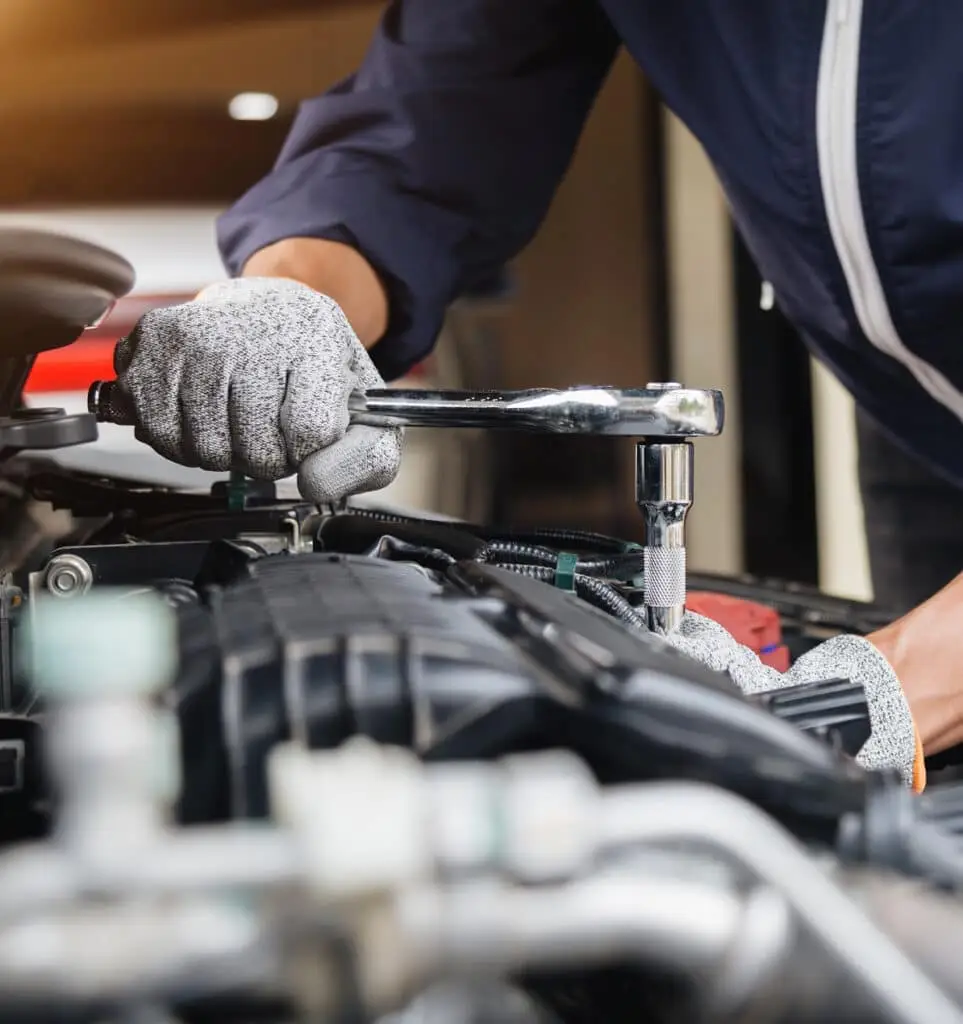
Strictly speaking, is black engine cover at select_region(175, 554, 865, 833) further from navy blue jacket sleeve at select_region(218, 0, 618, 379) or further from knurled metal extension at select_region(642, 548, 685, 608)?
navy blue jacket sleeve at select_region(218, 0, 618, 379)

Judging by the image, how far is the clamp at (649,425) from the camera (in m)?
0.44

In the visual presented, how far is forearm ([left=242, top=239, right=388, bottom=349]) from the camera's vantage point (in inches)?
31.4

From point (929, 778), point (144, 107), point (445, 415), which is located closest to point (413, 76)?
point (445, 415)

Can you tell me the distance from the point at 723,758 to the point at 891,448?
37.3 inches

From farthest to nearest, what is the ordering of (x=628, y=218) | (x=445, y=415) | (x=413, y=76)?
(x=628, y=218) → (x=413, y=76) → (x=445, y=415)

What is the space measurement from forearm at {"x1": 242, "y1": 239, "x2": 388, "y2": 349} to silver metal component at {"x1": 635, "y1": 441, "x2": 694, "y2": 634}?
39 cm

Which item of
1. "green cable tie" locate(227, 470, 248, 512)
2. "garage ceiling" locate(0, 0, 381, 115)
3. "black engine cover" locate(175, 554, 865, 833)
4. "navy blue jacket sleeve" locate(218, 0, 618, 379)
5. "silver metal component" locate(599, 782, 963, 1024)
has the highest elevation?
"garage ceiling" locate(0, 0, 381, 115)

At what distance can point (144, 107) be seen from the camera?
203 cm

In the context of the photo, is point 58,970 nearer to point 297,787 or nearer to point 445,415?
point 297,787

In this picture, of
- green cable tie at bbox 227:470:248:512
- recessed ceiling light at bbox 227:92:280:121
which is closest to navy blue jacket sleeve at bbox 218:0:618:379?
green cable tie at bbox 227:470:248:512

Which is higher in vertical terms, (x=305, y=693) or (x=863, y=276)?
(x=863, y=276)

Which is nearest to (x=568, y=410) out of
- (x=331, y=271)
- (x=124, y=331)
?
(x=124, y=331)

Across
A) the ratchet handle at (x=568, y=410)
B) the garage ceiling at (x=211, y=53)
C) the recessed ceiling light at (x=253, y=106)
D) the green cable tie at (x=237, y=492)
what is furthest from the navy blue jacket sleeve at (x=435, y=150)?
the garage ceiling at (x=211, y=53)

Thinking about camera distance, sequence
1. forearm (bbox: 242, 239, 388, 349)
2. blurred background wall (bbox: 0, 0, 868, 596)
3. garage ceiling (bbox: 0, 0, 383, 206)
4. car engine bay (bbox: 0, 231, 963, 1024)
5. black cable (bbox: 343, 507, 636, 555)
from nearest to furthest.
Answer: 1. car engine bay (bbox: 0, 231, 963, 1024)
2. black cable (bbox: 343, 507, 636, 555)
3. forearm (bbox: 242, 239, 388, 349)
4. garage ceiling (bbox: 0, 0, 383, 206)
5. blurred background wall (bbox: 0, 0, 868, 596)
